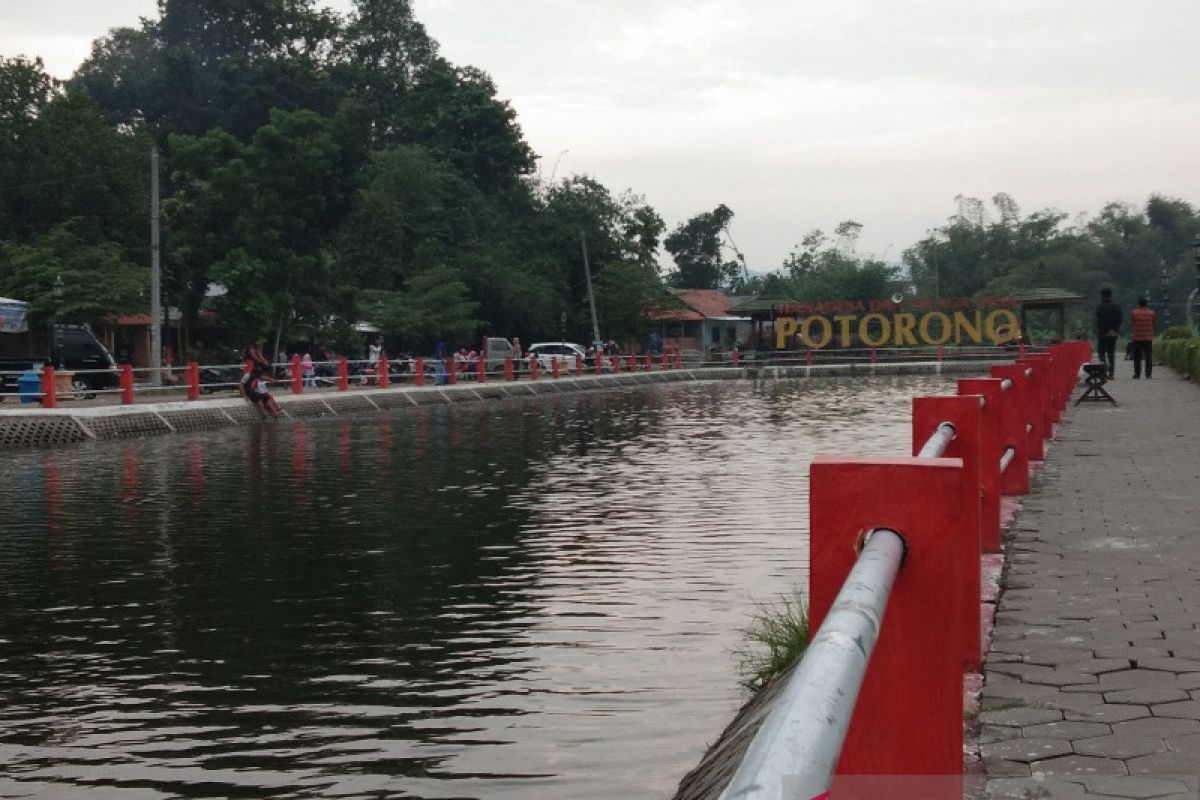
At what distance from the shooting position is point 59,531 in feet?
36.9

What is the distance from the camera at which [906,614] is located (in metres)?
2.60

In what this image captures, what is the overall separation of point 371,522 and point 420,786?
6.89m

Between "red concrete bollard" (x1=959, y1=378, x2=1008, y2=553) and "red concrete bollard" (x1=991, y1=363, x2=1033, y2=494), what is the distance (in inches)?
57.5

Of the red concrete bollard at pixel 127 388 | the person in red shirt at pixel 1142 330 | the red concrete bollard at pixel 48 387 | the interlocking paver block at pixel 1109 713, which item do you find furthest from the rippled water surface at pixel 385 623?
the person in red shirt at pixel 1142 330

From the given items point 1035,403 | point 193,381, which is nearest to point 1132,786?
point 1035,403

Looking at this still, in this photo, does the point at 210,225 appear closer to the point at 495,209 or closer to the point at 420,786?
the point at 495,209

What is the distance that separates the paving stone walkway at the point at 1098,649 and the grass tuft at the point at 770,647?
0.76 metres

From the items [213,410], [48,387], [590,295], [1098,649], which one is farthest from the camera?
[590,295]

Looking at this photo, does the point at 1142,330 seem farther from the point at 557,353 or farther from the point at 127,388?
the point at 557,353

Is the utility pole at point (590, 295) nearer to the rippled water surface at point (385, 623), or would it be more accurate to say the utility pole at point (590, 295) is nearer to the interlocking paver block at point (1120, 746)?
the rippled water surface at point (385, 623)

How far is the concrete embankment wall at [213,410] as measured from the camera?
72.7 ft

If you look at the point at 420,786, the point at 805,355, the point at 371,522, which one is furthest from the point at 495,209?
the point at 420,786

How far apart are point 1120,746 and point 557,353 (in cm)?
5409

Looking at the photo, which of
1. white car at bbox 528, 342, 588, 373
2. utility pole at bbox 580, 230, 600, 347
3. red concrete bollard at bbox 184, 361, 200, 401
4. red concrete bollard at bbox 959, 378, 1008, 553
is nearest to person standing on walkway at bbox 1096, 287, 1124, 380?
red concrete bollard at bbox 184, 361, 200, 401
